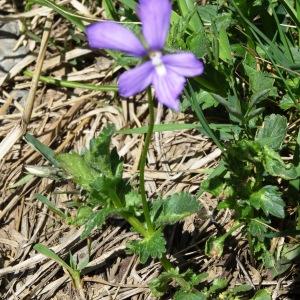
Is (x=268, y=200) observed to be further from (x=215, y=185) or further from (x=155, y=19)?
(x=155, y=19)

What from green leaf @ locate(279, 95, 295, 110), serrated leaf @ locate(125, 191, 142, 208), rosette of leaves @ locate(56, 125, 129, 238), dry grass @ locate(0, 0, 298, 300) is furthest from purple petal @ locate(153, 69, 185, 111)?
dry grass @ locate(0, 0, 298, 300)

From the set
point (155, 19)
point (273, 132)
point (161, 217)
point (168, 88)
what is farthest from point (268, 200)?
point (155, 19)

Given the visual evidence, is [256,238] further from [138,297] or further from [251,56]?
[251,56]

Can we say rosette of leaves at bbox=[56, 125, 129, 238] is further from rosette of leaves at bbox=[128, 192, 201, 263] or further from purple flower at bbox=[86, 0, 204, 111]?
purple flower at bbox=[86, 0, 204, 111]

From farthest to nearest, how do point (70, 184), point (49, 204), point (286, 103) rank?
point (70, 184)
point (49, 204)
point (286, 103)

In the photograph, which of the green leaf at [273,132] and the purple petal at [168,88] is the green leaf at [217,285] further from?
the purple petal at [168,88]

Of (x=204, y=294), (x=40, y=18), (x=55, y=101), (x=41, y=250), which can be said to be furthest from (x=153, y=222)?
(x=40, y=18)
